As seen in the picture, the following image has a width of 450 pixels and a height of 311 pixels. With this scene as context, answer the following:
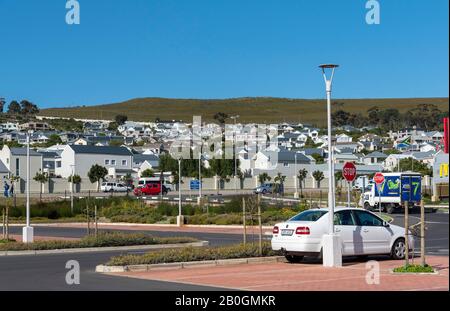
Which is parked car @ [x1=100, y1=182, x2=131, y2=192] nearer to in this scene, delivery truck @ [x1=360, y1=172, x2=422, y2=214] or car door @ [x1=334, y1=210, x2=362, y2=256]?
delivery truck @ [x1=360, y1=172, x2=422, y2=214]

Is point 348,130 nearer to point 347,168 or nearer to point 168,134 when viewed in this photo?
point 168,134

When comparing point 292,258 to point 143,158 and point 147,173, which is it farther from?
point 143,158

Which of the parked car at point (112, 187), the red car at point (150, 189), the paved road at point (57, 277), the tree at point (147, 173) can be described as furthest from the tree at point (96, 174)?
the paved road at point (57, 277)

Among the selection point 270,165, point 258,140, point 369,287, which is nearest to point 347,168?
point 369,287

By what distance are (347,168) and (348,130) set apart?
173 metres

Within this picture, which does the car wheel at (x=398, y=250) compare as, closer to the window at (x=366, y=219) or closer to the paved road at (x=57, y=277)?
the window at (x=366, y=219)

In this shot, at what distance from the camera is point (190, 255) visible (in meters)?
20.3

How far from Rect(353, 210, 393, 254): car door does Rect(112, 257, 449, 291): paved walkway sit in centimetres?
41

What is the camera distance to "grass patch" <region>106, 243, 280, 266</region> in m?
19.5

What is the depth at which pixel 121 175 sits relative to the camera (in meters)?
107

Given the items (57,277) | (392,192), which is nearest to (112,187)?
(392,192)

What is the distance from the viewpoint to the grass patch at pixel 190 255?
19.5 meters

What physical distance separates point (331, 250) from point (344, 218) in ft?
5.18

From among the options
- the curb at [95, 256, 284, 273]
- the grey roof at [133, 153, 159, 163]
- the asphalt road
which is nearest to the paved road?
the asphalt road
